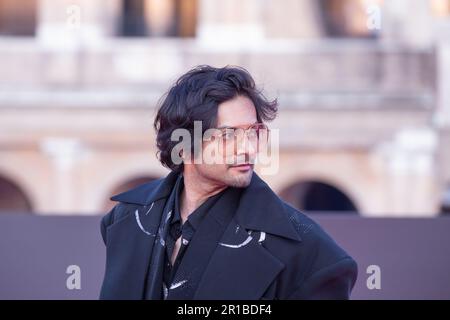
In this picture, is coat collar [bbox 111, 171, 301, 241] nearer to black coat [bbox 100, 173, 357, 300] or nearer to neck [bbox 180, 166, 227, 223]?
black coat [bbox 100, 173, 357, 300]

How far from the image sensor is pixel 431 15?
1424 cm

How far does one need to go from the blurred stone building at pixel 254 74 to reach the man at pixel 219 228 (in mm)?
10756

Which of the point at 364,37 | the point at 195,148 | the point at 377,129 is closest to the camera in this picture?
the point at 195,148

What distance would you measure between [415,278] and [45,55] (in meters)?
10.8

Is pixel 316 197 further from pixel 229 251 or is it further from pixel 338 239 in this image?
pixel 229 251

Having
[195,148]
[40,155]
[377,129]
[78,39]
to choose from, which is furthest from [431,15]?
[195,148]

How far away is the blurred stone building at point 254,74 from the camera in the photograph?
13586 millimetres

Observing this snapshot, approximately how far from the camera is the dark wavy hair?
2566 millimetres

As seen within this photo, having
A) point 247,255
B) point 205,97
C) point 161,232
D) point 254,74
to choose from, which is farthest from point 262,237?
point 254,74

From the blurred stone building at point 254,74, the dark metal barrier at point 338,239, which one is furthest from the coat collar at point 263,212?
the blurred stone building at point 254,74

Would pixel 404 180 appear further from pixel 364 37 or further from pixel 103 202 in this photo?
pixel 103 202

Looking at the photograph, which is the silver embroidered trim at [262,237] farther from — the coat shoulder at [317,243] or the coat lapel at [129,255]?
the coat lapel at [129,255]

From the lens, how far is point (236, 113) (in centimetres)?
257

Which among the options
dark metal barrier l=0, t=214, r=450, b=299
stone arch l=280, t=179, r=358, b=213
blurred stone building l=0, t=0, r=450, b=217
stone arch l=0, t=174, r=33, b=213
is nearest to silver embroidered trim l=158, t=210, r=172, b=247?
dark metal barrier l=0, t=214, r=450, b=299
